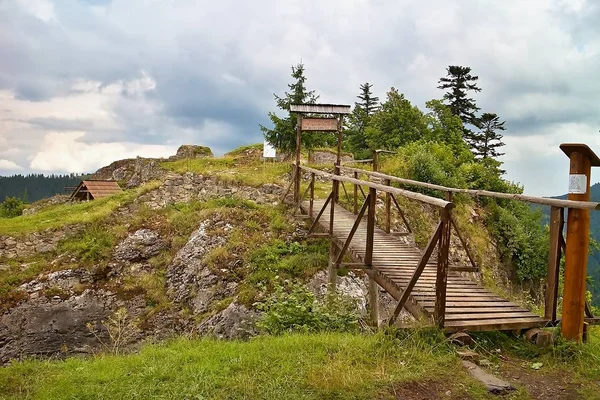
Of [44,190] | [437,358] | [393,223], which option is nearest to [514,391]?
[437,358]

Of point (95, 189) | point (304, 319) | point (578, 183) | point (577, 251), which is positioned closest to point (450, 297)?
point (577, 251)

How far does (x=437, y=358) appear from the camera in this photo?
451 centimetres

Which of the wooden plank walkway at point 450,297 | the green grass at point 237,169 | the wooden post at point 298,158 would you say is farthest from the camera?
the green grass at point 237,169

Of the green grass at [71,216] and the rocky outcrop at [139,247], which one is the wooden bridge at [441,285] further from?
the green grass at [71,216]

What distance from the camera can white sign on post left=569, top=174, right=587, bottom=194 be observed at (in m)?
4.74

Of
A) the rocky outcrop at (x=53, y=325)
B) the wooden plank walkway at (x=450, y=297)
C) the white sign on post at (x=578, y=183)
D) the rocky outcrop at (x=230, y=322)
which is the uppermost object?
the white sign on post at (x=578, y=183)

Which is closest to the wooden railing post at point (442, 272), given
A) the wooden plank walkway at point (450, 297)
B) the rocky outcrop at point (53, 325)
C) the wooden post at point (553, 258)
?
the wooden plank walkway at point (450, 297)

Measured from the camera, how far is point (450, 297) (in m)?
6.08

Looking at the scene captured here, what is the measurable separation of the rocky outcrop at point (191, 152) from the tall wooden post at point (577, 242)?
23.7m

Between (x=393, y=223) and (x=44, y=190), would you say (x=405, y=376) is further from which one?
(x=44, y=190)

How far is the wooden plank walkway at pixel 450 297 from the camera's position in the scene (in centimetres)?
518

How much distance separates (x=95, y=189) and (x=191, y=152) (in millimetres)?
5951

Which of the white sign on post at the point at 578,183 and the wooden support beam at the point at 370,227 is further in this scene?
the wooden support beam at the point at 370,227

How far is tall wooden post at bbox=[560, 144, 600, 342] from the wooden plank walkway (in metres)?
0.44
